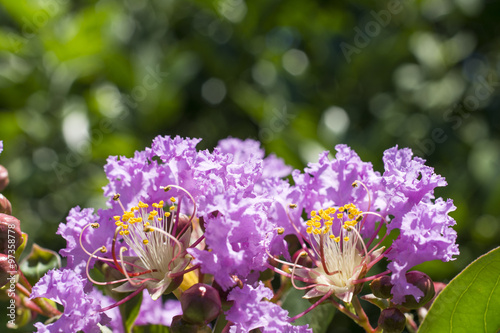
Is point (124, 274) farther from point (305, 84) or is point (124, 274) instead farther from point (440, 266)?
point (305, 84)

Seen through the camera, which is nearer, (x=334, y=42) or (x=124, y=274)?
(x=124, y=274)

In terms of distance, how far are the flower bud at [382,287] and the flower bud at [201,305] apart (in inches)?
12.8

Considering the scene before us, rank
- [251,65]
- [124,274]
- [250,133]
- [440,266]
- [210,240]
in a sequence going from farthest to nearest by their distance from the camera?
[251,65] → [250,133] → [440,266] → [124,274] → [210,240]

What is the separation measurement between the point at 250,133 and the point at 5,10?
143 cm

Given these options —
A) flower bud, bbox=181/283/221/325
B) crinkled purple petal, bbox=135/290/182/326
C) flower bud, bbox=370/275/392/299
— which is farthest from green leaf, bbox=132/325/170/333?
flower bud, bbox=370/275/392/299

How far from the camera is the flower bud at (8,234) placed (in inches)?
50.7

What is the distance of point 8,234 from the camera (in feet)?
4.24

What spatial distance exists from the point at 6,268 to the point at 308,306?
2.13ft

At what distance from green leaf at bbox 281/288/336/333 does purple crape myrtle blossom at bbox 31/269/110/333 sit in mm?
418

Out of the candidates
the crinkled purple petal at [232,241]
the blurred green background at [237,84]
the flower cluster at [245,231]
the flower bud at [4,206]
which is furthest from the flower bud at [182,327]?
the blurred green background at [237,84]

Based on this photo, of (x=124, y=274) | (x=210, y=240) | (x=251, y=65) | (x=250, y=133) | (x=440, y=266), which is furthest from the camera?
(x=251, y=65)

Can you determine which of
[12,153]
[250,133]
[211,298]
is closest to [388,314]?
[211,298]

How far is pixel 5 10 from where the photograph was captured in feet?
10.2

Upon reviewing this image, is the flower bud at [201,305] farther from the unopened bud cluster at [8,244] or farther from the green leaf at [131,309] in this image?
the unopened bud cluster at [8,244]
